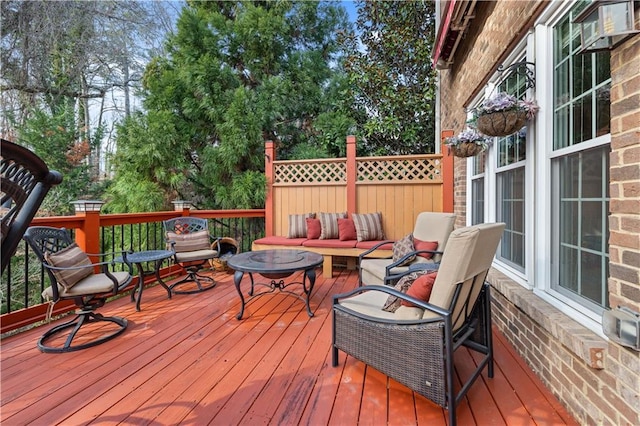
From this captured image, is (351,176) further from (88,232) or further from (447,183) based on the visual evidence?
(88,232)

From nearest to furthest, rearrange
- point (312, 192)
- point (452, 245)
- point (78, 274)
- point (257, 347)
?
1. point (452, 245)
2. point (257, 347)
3. point (78, 274)
4. point (312, 192)

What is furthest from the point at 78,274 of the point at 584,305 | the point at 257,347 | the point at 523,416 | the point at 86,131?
the point at 86,131

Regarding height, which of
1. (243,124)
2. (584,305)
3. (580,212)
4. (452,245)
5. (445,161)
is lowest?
(584,305)

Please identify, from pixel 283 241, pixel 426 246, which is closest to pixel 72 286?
pixel 283 241

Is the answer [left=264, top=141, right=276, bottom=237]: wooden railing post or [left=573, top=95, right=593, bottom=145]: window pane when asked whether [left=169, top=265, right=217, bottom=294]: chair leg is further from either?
[left=573, top=95, right=593, bottom=145]: window pane

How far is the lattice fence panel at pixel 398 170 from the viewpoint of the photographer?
5023mm

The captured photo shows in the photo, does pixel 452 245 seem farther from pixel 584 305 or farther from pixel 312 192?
pixel 312 192

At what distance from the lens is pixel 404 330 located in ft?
5.31

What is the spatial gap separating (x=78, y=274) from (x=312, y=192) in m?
3.64

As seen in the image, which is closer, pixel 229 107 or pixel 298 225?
pixel 298 225

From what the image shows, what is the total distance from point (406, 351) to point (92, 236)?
3.50m

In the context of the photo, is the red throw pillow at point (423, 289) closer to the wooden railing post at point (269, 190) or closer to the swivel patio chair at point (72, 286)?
the swivel patio chair at point (72, 286)

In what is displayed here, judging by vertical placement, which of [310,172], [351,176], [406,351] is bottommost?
[406,351]

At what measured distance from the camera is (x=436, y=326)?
4.94ft
